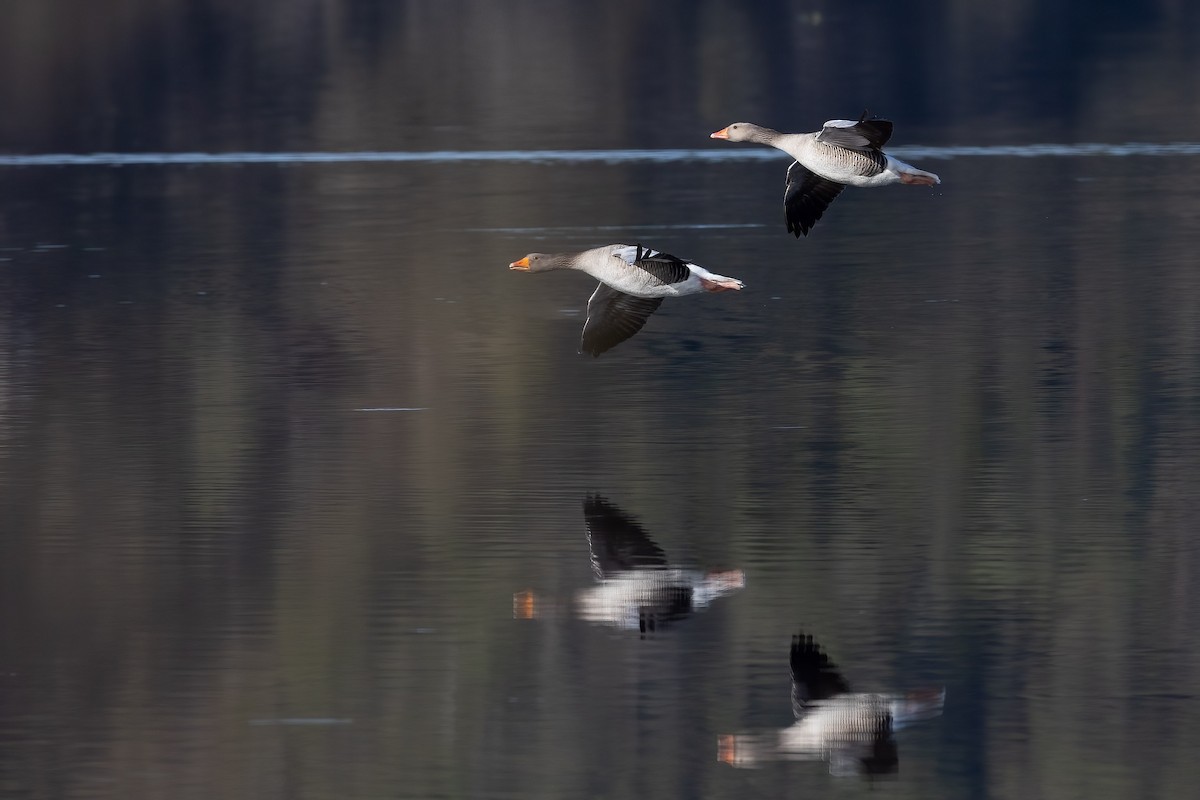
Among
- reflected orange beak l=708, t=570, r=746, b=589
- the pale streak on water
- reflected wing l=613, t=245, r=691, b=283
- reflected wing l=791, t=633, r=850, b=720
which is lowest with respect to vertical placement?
reflected wing l=791, t=633, r=850, b=720

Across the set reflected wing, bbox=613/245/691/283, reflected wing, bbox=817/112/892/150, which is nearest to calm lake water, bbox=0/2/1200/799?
reflected wing, bbox=613/245/691/283

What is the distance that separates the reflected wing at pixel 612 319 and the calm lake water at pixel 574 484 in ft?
1.79

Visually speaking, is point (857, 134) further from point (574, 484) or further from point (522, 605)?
point (522, 605)

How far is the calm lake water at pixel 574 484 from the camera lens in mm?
Answer: 7816

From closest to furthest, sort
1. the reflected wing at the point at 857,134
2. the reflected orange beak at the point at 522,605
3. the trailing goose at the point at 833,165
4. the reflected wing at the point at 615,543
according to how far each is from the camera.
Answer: the reflected orange beak at the point at 522,605 → the reflected wing at the point at 615,543 → the reflected wing at the point at 857,134 → the trailing goose at the point at 833,165

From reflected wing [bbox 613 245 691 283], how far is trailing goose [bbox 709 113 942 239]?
3.82 ft

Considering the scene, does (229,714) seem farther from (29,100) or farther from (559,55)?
(559,55)

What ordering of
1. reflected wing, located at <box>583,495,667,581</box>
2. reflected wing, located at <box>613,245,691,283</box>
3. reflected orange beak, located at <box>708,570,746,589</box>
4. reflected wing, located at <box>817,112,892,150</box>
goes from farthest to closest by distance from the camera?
reflected wing, located at <box>817,112,892,150</box>
reflected wing, located at <box>613,245,691,283</box>
reflected wing, located at <box>583,495,667,581</box>
reflected orange beak, located at <box>708,570,746,589</box>

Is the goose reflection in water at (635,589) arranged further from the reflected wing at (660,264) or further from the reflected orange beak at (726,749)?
the reflected wing at (660,264)

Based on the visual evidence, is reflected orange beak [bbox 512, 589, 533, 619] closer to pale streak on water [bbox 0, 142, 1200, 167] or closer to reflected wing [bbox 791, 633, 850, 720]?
reflected wing [bbox 791, 633, 850, 720]

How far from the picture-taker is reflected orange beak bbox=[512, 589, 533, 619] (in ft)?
29.7

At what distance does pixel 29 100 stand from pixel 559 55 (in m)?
9.40

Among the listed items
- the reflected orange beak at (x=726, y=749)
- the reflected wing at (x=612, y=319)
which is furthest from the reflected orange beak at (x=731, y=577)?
the reflected wing at (x=612, y=319)

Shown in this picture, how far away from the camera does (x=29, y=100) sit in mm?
35062
